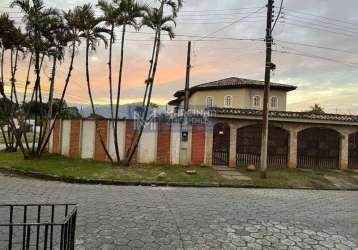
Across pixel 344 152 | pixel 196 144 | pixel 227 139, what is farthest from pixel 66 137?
pixel 344 152

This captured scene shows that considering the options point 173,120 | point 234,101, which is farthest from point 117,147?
point 234,101

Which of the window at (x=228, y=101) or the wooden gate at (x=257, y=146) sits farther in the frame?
the window at (x=228, y=101)

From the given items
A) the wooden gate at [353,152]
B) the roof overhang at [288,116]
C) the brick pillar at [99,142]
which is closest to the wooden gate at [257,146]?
the roof overhang at [288,116]

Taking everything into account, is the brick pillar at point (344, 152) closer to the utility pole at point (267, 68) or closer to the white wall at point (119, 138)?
the utility pole at point (267, 68)

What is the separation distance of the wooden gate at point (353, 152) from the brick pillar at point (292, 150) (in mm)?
3845

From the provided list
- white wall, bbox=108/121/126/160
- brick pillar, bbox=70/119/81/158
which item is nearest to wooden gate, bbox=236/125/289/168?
white wall, bbox=108/121/126/160

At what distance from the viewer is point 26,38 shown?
1814cm

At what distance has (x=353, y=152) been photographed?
2067 centimetres

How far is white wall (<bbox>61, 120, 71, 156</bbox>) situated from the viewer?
19.9 meters

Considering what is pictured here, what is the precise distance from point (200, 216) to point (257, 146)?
11376 mm

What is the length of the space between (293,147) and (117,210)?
13.7m

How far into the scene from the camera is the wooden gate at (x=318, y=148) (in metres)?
20.0

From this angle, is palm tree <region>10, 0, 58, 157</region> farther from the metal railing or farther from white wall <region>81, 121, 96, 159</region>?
the metal railing

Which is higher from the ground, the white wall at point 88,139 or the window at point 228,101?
the window at point 228,101
